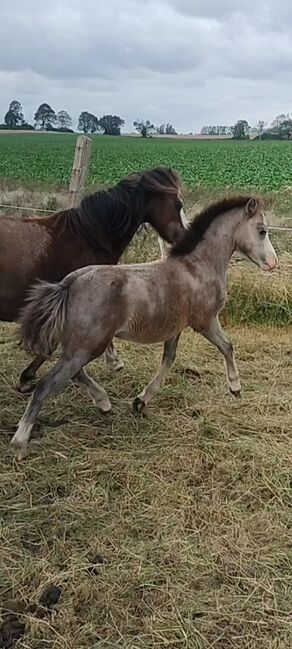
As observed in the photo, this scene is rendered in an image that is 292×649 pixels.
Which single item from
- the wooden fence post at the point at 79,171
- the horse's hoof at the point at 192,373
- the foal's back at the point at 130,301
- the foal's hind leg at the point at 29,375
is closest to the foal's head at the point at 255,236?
the foal's back at the point at 130,301

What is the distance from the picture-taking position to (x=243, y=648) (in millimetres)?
2342

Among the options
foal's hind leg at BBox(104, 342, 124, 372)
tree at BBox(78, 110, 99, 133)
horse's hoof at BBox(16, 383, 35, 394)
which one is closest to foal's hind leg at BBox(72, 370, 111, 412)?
horse's hoof at BBox(16, 383, 35, 394)

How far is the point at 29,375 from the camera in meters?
4.55

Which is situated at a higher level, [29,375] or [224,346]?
[224,346]

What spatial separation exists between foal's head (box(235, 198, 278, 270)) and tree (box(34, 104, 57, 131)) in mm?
48432

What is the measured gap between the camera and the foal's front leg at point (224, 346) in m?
4.35

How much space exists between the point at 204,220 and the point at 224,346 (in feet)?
2.81

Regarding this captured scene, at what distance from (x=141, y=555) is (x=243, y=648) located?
0.62 metres

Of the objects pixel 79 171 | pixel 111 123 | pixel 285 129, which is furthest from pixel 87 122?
pixel 79 171

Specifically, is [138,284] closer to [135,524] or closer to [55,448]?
[55,448]

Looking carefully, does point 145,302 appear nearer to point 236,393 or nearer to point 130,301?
point 130,301

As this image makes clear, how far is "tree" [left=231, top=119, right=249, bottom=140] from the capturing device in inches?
2400

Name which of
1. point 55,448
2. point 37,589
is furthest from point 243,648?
point 55,448

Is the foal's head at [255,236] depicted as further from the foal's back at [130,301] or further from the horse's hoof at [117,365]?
the horse's hoof at [117,365]
